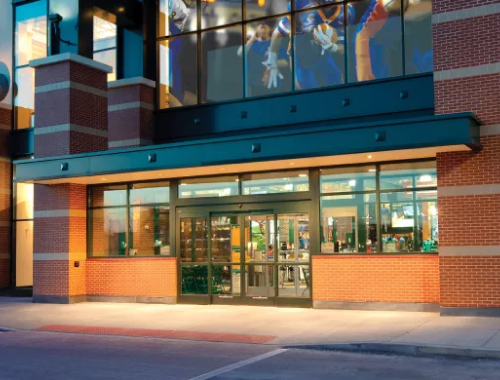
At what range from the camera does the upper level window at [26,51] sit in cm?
2416

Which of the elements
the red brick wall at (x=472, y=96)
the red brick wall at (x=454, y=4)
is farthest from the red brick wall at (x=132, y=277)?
the red brick wall at (x=454, y=4)

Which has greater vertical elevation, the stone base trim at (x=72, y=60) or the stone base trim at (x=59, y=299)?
the stone base trim at (x=72, y=60)

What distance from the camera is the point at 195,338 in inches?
520

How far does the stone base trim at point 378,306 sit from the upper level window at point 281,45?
6.07 metres

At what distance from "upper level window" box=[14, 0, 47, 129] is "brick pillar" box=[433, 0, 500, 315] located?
14755mm

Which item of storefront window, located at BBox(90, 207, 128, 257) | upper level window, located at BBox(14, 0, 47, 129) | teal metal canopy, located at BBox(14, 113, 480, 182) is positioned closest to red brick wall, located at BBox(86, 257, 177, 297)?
storefront window, located at BBox(90, 207, 128, 257)

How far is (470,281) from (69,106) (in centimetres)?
1249

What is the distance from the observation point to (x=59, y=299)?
2064 centimetres

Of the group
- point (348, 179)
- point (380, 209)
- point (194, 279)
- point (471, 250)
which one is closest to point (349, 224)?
point (380, 209)

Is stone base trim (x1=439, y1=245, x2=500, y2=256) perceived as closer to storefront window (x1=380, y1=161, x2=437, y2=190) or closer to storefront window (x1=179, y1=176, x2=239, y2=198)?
storefront window (x1=380, y1=161, x2=437, y2=190)

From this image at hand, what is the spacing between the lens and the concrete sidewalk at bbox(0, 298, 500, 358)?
1154 centimetres

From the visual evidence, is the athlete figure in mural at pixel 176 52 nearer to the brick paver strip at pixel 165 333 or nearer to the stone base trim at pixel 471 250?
the brick paver strip at pixel 165 333

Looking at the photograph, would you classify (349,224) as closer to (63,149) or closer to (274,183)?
(274,183)

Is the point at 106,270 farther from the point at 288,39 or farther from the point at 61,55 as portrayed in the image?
the point at 288,39
